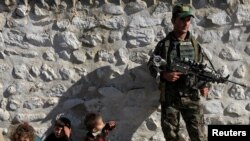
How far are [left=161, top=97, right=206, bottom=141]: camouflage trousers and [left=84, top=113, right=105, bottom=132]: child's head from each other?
0.61 meters

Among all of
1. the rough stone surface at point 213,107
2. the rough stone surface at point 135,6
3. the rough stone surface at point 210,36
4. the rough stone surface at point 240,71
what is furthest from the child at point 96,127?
the rough stone surface at point 240,71

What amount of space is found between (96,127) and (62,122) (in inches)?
13.9

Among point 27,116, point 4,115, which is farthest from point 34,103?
point 4,115

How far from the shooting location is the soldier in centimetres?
616

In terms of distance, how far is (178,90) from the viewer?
6.25 meters

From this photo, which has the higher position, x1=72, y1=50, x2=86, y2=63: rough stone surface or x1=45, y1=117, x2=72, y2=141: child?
x1=72, y1=50, x2=86, y2=63: rough stone surface

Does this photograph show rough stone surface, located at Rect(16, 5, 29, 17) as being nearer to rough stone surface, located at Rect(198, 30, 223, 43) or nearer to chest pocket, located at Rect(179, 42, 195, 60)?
chest pocket, located at Rect(179, 42, 195, 60)

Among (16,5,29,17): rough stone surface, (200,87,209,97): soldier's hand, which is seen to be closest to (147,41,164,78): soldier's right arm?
(200,87,209,97): soldier's hand

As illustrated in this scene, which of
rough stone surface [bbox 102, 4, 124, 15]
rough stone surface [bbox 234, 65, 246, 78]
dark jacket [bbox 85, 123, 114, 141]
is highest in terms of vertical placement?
rough stone surface [bbox 102, 4, 124, 15]

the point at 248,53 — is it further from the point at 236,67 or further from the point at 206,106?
the point at 206,106

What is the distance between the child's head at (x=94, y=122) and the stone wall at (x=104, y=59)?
356mm

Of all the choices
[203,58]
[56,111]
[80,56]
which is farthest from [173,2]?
[56,111]

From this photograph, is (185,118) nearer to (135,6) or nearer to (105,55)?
(105,55)

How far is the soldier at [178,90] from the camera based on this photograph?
20.2 feet
